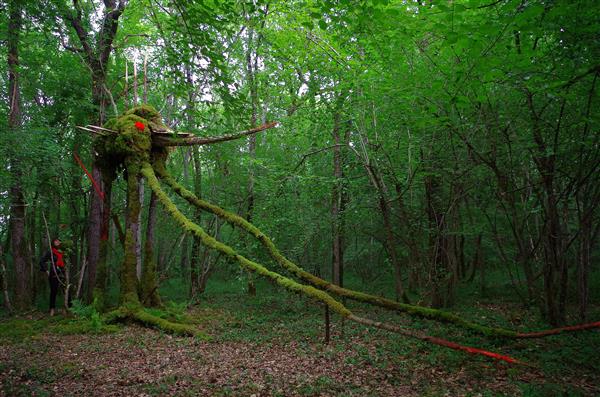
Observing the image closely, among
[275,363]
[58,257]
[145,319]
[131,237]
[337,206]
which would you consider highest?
[337,206]

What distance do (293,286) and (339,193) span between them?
20.1ft

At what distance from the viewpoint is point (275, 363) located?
19.0 feet

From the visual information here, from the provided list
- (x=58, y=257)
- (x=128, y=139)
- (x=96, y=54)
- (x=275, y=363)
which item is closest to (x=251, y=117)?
(x=96, y=54)

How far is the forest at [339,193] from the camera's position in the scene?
185 inches

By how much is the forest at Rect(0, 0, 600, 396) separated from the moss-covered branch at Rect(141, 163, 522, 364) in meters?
0.03

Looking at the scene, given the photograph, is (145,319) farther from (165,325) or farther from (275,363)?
(275,363)

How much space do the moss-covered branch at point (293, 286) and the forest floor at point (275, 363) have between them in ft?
2.12

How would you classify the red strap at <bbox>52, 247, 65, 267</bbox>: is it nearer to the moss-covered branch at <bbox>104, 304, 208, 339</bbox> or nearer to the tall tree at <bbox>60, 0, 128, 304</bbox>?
the tall tree at <bbox>60, 0, 128, 304</bbox>

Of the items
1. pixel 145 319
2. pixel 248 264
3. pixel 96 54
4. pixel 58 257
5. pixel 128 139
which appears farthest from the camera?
pixel 96 54

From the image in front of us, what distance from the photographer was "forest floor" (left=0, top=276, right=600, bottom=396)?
449 cm

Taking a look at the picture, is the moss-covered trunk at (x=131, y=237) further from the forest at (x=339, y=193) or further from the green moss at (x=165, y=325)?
the green moss at (x=165, y=325)

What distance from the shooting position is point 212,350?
21.6 ft

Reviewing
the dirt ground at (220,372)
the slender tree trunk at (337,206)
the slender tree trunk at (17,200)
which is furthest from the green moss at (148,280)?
the slender tree trunk at (337,206)

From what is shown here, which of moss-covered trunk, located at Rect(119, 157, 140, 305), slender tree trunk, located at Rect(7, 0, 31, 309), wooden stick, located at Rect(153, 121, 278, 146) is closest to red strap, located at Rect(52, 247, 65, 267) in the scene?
slender tree trunk, located at Rect(7, 0, 31, 309)
